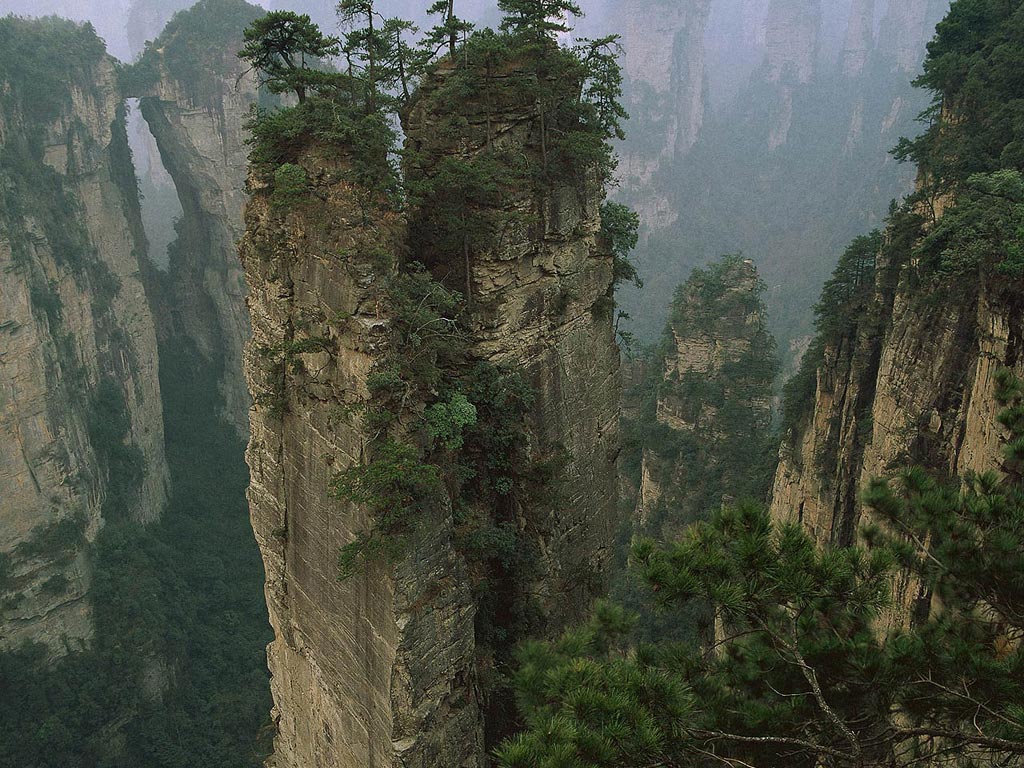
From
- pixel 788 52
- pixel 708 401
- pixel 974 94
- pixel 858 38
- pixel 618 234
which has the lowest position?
pixel 708 401

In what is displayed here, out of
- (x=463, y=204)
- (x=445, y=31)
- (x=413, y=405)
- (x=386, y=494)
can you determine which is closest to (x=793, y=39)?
(x=445, y=31)

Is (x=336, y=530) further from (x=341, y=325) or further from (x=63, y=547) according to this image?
(x=63, y=547)

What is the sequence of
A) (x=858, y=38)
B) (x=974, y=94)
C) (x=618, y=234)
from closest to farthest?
(x=618, y=234)
(x=974, y=94)
(x=858, y=38)

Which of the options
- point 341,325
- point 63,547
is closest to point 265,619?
point 63,547

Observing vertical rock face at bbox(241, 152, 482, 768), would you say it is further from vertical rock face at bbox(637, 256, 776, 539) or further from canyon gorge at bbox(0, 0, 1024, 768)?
vertical rock face at bbox(637, 256, 776, 539)

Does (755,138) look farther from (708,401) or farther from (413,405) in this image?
(413,405)

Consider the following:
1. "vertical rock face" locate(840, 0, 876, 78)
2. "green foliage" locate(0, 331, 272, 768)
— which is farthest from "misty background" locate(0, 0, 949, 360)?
"green foliage" locate(0, 331, 272, 768)

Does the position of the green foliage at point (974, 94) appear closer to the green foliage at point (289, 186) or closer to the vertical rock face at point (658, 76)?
the green foliage at point (289, 186)
